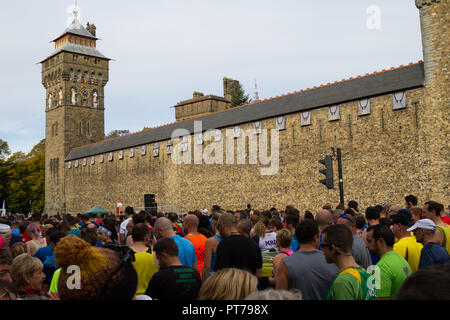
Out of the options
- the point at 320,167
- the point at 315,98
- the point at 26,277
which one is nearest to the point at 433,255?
the point at 26,277

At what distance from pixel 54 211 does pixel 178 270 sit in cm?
4747

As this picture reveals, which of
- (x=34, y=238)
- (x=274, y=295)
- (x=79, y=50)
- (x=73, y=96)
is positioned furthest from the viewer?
(x=79, y=50)

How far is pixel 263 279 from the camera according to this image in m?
5.52

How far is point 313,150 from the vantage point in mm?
23016

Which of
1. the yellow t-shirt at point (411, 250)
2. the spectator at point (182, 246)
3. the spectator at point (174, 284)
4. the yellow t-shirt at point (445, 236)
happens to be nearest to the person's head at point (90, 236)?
the spectator at point (182, 246)

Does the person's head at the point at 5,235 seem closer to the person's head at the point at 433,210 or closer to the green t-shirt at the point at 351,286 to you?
the green t-shirt at the point at 351,286

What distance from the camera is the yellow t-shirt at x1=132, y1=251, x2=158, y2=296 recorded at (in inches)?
176

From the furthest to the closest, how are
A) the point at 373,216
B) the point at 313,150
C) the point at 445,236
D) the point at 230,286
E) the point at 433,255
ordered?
1. the point at 313,150
2. the point at 373,216
3. the point at 445,236
4. the point at 433,255
5. the point at 230,286

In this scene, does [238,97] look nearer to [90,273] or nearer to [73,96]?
[73,96]

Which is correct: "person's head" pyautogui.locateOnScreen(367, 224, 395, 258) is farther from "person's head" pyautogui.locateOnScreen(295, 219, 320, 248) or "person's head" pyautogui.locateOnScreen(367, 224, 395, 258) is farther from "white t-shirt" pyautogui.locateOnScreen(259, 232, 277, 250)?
"white t-shirt" pyautogui.locateOnScreen(259, 232, 277, 250)

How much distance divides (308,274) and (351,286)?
57 cm

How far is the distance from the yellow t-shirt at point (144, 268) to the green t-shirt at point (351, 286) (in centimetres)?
215

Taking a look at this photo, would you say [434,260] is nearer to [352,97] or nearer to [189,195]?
[352,97]
